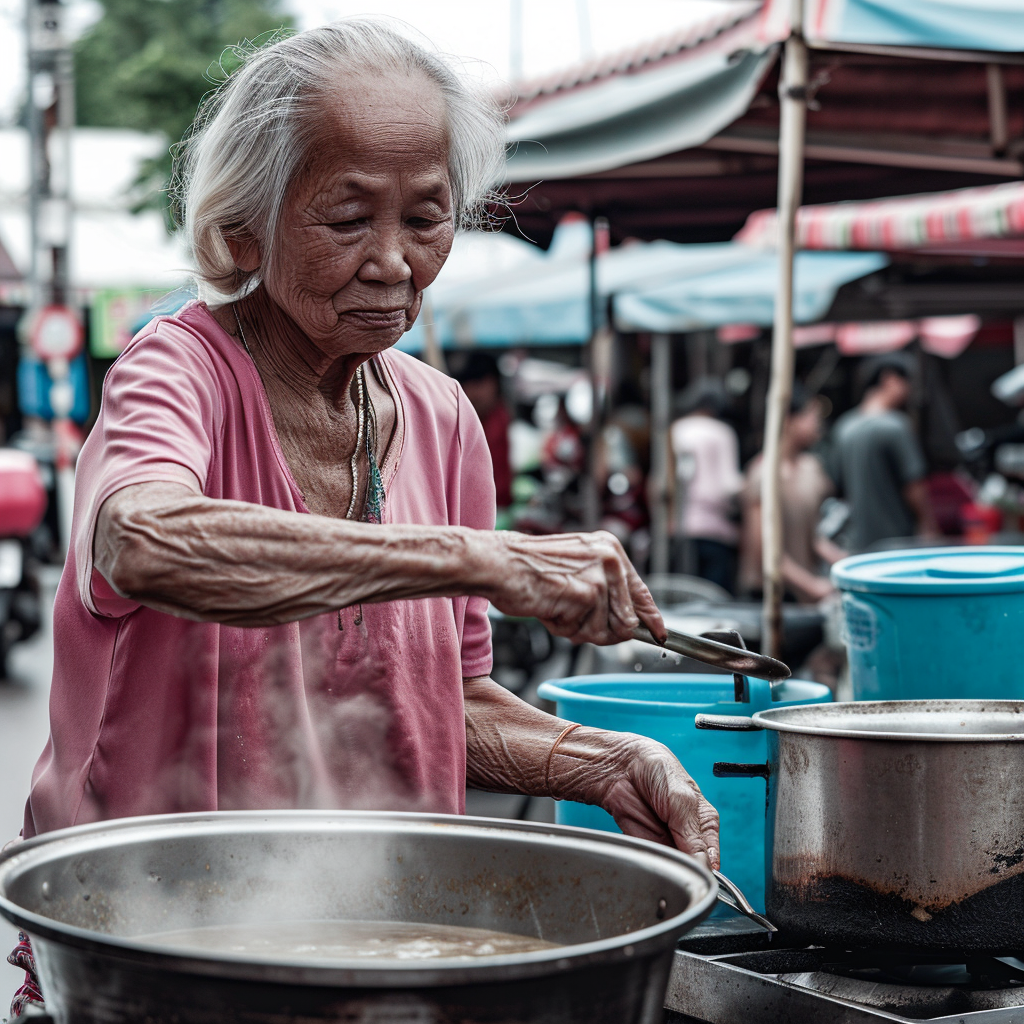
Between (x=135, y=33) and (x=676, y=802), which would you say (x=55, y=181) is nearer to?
(x=676, y=802)

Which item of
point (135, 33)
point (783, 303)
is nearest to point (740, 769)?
point (783, 303)

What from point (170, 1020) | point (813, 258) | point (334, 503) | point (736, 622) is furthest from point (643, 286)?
point (170, 1020)

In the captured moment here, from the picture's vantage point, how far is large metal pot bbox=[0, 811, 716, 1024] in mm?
917

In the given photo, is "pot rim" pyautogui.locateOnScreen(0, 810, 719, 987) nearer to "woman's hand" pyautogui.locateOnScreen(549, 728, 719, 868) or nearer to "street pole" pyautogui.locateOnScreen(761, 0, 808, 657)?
"woman's hand" pyautogui.locateOnScreen(549, 728, 719, 868)

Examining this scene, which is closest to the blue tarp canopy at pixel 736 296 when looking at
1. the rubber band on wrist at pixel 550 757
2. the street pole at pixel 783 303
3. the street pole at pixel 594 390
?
the street pole at pixel 594 390

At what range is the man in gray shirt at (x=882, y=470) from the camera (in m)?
8.18

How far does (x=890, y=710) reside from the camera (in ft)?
6.44

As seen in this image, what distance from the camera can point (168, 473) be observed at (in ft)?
4.21

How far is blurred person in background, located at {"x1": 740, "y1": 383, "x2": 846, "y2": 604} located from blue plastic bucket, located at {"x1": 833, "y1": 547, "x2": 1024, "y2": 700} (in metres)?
5.58

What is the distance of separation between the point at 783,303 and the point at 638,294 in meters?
5.33

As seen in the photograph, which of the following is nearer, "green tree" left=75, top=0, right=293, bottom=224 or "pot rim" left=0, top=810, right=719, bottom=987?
"pot rim" left=0, top=810, right=719, bottom=987

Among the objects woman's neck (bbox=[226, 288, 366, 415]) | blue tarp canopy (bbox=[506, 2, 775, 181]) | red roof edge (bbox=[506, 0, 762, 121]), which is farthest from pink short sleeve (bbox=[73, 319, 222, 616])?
red roof edge (bbox=[506, 0, 762, 121])

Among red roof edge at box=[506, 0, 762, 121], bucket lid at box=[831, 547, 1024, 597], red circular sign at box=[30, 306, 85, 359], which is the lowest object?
bucket lid at box=[831, 547, 1024, 597]

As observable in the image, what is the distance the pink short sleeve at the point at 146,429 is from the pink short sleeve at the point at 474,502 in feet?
1.49
